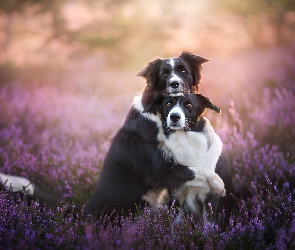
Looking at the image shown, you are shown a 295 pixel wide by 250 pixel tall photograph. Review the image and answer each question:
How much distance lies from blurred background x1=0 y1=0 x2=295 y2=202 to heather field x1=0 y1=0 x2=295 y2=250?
0.08ft

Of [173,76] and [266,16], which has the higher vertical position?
[266,16]

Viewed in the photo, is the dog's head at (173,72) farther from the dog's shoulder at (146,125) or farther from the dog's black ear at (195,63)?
the dog's shoulder at (146,125)

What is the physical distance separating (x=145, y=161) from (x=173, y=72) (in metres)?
0.88

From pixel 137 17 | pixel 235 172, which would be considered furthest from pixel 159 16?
pixel 235 172

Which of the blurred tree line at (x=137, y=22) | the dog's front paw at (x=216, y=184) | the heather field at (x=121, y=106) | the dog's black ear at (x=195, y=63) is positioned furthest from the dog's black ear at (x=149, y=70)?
the blurred tree line at (x=137, y=22)

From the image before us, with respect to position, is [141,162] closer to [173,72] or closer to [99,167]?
[173,72]

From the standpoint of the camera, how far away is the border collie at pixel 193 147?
352 centimetres

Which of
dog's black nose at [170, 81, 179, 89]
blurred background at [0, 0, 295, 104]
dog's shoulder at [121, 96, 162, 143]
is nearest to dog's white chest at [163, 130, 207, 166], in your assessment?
dog's shoulder at [121, 96, 162, 143]

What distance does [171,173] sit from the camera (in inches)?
141

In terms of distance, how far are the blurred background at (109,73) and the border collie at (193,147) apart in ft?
2.64

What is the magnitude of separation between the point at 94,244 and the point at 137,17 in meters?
10.1

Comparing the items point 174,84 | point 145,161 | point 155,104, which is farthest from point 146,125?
point 174,84

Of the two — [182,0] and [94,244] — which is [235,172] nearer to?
[94,244]

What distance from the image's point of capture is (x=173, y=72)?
3.77m
